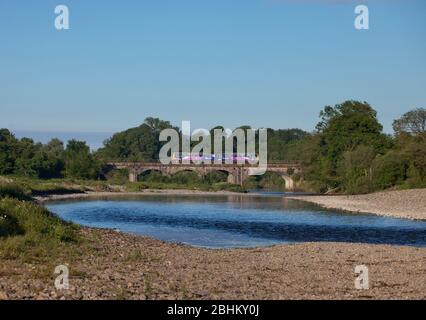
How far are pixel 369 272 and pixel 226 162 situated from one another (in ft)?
452

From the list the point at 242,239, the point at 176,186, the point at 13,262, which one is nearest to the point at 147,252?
the point at 13,262

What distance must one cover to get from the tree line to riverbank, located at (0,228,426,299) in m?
64.4

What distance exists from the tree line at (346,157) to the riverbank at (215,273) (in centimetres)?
6438

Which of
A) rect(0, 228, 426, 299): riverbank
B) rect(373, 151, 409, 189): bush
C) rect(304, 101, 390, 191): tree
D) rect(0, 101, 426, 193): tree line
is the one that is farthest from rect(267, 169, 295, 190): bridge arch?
rect(0, 228, 426, 299): riverbank

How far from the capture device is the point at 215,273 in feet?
77.0

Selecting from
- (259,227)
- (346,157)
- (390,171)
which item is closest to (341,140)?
(346,157)

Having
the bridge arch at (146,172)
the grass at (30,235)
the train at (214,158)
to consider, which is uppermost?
the train at (214,158)

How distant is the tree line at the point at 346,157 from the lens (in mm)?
98750

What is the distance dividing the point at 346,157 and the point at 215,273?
306ft

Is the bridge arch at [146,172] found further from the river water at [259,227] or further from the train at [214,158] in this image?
the river water at [259,227]

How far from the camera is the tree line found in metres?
98.8

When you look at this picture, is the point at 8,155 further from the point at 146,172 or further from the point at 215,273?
the point at 215,273

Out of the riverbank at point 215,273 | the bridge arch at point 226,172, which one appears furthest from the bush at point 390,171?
the riverbank at point 215,273

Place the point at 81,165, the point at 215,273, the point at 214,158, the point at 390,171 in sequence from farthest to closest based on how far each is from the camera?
the point at 214,158
the point at 81,165
the point at 390,171
the point at 215,273
